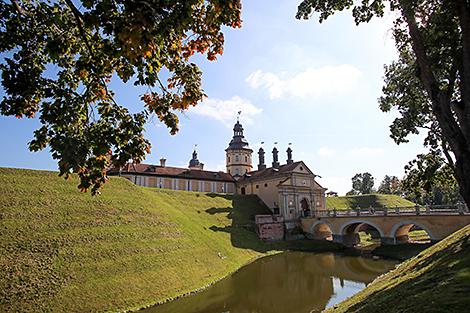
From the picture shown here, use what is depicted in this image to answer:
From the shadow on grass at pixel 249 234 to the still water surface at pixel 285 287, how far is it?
4.10 metres

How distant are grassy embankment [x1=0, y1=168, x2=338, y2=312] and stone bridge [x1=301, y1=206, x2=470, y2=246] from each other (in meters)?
15.4

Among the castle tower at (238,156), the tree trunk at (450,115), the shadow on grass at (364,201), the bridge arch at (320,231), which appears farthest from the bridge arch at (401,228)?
the castle tower at (238,156)

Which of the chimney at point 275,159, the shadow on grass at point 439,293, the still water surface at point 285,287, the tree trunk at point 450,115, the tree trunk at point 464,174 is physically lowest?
the still water surface at point 285,287

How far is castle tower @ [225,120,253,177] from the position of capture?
206 ft

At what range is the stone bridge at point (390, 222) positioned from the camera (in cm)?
3014

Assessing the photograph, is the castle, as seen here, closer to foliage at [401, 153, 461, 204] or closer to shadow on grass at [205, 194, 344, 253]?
shadow on grass at [205, 194, 344, 253]

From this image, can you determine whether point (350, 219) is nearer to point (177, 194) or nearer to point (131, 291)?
point (177, 194)

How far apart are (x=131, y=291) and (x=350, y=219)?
32227 mm

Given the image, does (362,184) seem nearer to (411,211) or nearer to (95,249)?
(411,211)

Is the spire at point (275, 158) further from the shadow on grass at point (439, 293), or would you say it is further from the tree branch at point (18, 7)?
the tree branch at point (18, 7)

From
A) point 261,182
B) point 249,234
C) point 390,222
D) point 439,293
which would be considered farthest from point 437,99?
point 261,182

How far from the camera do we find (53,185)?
87.1ft

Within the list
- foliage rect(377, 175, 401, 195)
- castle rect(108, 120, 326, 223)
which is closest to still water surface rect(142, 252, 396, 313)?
castle rect(108, 120, 326, 223)

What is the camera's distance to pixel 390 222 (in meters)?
35.8
